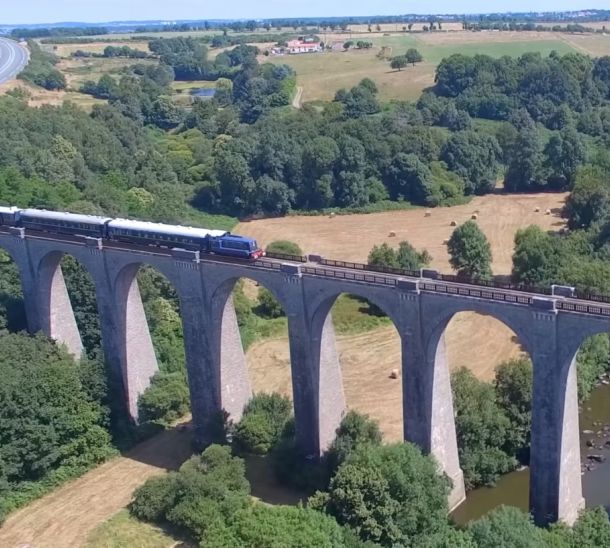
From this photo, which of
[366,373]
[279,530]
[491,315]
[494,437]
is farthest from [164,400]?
[491,315]

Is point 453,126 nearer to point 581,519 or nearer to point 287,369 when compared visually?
point 287,369

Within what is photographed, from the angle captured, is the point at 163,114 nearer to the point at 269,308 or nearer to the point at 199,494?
the point at 269,308

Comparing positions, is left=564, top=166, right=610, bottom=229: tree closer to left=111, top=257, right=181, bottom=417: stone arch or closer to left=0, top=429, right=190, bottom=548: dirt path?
left=111, top=257, right=181, bottom=417: stone arch

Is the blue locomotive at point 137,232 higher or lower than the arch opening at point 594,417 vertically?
higher

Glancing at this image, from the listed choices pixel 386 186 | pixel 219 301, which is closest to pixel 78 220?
pixel 219 301

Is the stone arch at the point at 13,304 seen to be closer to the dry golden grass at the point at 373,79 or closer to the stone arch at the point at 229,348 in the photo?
the stone arch at the point at 229,348

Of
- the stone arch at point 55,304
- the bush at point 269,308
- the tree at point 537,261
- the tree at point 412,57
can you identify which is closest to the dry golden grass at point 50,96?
the tree at point 412,57
